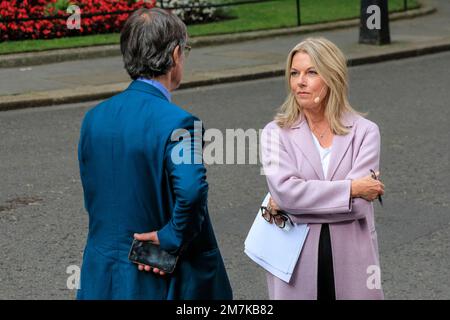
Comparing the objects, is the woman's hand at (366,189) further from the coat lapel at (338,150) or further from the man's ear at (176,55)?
the man's ear at (176,55)

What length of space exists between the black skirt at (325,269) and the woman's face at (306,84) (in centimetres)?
53

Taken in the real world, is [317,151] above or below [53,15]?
above

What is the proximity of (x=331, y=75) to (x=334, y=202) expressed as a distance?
542 mm

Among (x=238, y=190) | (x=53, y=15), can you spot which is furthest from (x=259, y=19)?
(x=238, y=190)

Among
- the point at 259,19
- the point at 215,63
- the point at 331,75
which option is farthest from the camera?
the point at 259,19

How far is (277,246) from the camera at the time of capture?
13.8 feet

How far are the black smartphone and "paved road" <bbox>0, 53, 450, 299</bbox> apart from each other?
Answer: 259 centimetres

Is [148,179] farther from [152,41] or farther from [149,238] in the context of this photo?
[152,41]

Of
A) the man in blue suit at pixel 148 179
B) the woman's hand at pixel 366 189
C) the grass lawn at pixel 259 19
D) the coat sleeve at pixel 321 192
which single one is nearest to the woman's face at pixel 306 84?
the coat sleeve at pixel 321 192

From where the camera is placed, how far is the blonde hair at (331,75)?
417 centimetres

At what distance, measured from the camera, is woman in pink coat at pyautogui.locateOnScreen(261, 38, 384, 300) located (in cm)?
410
